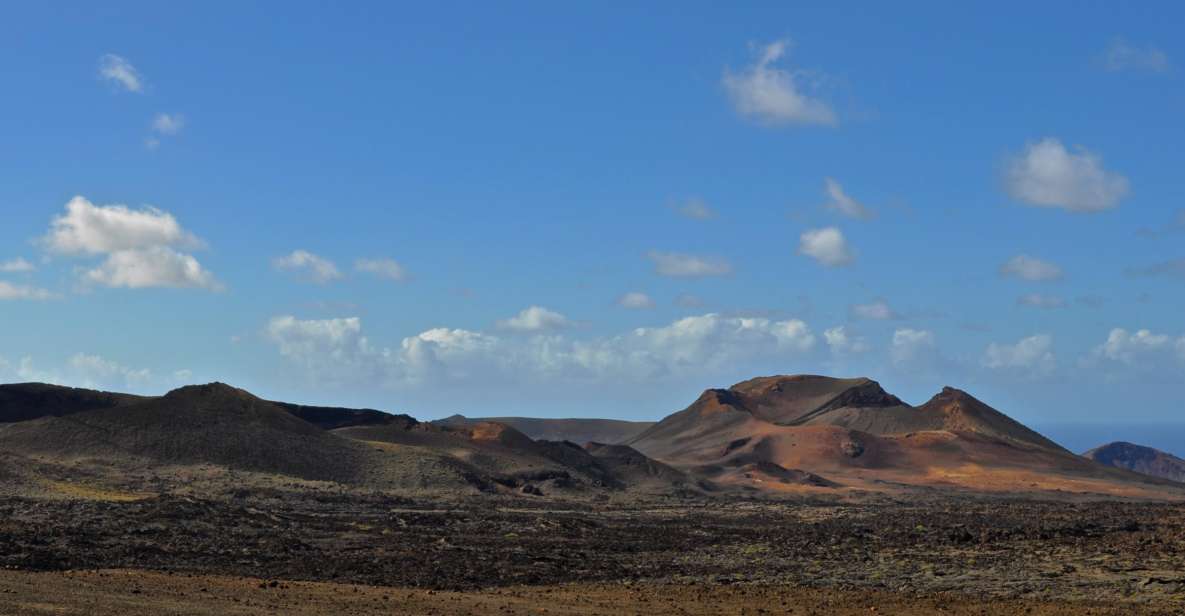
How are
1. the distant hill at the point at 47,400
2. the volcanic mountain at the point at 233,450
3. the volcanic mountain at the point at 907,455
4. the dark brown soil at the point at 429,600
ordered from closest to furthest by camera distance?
1. the dark brown soil at the point at 429,600
2. the volcanic mountain at the point at 233,450
3. the distant hill at the point at 47,400
4. the volcanic mountain at the point at 907,455

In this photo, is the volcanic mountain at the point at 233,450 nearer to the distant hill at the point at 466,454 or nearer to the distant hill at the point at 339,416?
the distant hill at the point at 466,454

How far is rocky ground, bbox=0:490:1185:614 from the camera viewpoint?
41.5 metres

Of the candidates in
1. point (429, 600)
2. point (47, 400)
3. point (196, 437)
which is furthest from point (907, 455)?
point (429, 600)

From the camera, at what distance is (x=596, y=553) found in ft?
178

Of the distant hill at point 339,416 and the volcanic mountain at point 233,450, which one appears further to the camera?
the distant hill at point 339,416

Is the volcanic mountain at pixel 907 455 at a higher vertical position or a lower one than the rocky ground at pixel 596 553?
higher

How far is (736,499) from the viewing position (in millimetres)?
116250

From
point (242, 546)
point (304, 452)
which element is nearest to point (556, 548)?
point (242, 546)

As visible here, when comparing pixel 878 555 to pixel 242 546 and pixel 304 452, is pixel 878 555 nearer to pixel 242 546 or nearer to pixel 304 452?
pixel 242 546

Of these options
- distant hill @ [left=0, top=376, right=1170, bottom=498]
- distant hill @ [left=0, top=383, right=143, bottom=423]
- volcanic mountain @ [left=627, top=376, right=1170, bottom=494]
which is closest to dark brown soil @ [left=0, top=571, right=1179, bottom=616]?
distant hill @ [left=0, top=376, right=1170, bottom=498]

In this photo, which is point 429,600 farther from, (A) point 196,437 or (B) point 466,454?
(B) point 466,454

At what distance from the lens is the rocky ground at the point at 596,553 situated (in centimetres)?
4147

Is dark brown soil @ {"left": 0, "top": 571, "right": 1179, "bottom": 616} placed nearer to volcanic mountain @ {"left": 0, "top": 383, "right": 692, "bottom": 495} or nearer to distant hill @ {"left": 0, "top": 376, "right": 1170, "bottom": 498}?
distant hill @ {"left": 0, "top": 376, "right": 1170, "bottom": 498}

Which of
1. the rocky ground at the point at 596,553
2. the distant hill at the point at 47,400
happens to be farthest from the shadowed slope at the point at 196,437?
the rocky ground at the point at 596,553
